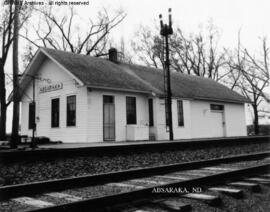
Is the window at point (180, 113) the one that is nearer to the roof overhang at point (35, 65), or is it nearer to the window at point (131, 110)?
the window at point (131, 110)

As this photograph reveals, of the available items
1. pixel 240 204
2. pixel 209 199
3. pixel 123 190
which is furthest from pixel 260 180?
pixel 123 190

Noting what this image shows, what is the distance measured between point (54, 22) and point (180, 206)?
33.5 metres

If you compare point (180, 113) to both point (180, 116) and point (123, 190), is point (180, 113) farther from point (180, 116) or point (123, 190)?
point (123, 190)

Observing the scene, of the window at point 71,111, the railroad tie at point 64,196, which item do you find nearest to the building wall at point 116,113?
the window at point 71,111

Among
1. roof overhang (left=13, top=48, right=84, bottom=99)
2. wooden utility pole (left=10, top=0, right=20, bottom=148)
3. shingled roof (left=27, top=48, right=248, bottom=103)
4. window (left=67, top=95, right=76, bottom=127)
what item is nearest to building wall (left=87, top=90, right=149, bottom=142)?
shingled roof (left=27, top=48, right=248, bottom=103)

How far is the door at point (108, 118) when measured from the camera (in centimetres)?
1686

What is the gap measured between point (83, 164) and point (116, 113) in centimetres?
839

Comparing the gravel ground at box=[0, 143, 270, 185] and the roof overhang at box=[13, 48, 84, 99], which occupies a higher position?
the roof overhang at box=[13, 48, 84, 99]

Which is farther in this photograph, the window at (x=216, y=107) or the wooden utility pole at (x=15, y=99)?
the window at (x=216, y=107)

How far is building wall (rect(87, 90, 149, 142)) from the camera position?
1608 centimetres

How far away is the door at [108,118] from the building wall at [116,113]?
0.18m

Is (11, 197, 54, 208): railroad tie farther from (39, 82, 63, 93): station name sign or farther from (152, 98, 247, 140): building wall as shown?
(152, 98, 247, 140): building wall

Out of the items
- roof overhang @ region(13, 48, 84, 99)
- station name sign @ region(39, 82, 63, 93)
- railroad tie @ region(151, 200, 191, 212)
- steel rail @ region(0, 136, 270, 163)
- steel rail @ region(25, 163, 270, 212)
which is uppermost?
roof overhang @ region(13, 48, 84, 99)

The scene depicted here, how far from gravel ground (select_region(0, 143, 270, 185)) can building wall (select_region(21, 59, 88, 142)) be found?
594 centimetres
